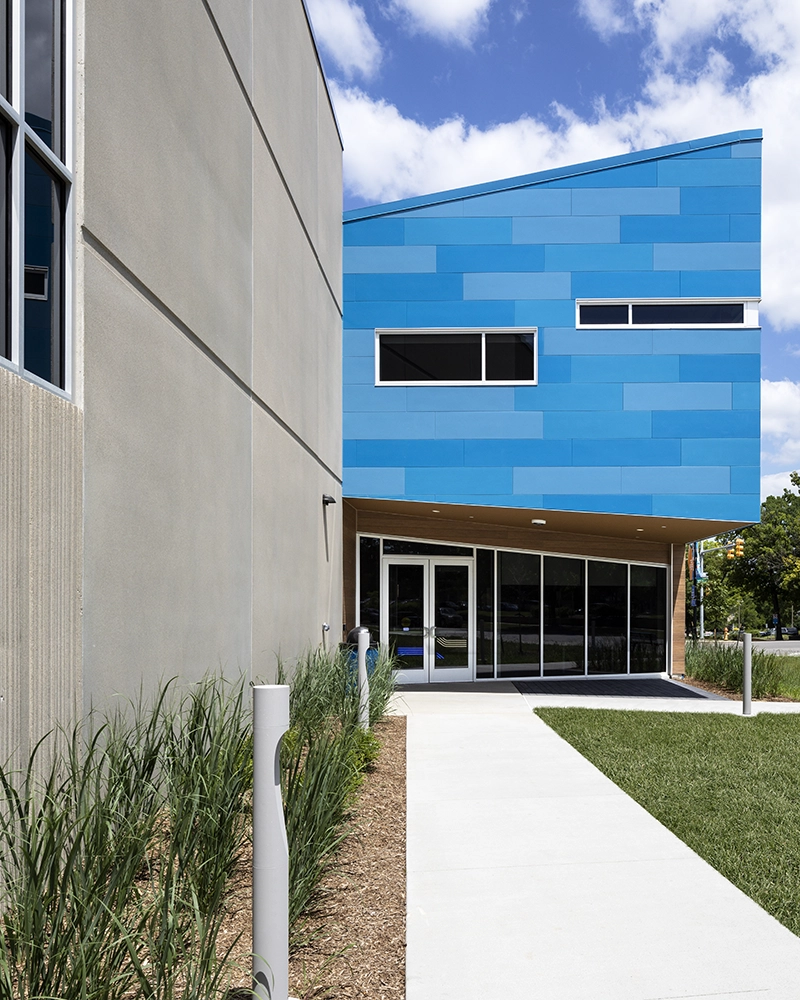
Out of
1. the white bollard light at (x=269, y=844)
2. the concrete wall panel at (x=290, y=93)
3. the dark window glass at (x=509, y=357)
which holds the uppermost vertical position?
the concrete wall panel at (x=290, y=93)

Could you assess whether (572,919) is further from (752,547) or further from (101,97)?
(752,547)

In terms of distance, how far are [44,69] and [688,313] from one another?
1252 cm

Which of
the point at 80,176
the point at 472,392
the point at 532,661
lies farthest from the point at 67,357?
the point at 532,661

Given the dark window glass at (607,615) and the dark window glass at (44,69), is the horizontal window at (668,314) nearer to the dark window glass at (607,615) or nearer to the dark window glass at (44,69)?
the dark window glass at (607,615)

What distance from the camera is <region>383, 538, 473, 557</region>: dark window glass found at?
58.5 ft

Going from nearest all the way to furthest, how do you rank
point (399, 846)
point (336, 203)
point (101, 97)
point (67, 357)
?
point (67, 357), point (101, 97), point (399, 846), point (336, 203)

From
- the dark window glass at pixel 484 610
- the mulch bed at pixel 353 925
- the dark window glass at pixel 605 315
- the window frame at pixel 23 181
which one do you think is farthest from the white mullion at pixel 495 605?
the window frame at pixel 23 181

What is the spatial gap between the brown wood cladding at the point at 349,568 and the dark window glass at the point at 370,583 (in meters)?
0.21

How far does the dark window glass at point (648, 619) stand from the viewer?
19.1m

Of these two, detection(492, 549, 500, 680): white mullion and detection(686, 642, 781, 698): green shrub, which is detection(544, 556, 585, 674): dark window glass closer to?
detection(492, 549, 500, 680): white mullion

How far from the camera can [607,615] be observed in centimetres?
1888

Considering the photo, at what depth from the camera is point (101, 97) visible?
15.5ft

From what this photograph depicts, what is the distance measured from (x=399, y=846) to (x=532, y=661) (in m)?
12.7

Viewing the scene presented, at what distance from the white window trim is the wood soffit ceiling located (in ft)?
10.9
